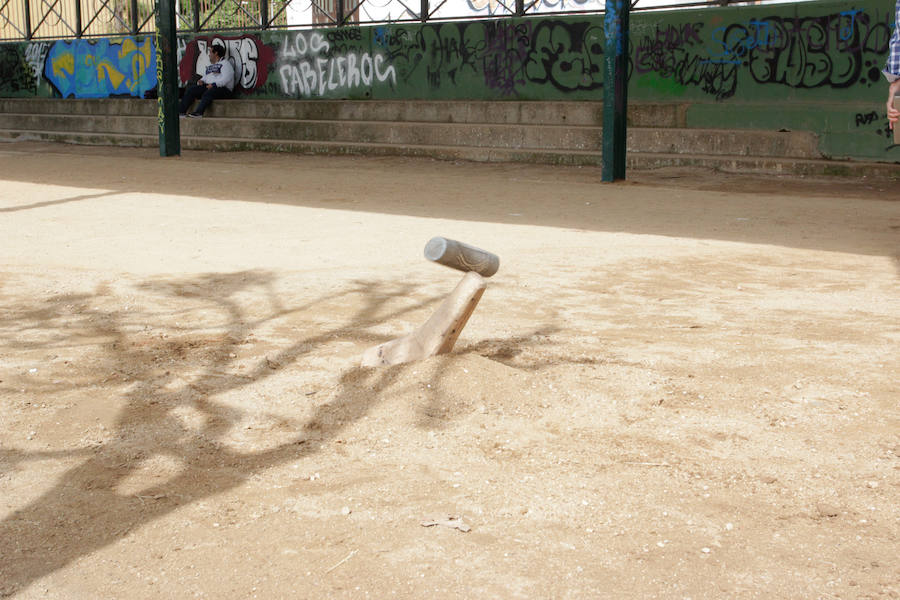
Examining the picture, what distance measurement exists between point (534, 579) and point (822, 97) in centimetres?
1163

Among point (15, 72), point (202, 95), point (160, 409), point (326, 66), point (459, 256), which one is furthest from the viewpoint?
point (15, 72)

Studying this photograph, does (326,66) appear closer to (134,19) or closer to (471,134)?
(471,134)

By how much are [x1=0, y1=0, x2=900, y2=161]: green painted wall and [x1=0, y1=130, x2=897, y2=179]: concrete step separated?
29.7 inches

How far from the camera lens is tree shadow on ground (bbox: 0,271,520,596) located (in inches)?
94.8

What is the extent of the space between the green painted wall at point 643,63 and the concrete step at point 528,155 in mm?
755

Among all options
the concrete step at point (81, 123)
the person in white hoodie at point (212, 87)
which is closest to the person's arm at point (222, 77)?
the person in white hoodie at point (212, 87)

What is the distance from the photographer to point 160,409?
329 centimetres

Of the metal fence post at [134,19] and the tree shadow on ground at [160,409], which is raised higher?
the metal fence post at [134,19]

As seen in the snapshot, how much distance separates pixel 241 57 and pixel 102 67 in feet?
13.5

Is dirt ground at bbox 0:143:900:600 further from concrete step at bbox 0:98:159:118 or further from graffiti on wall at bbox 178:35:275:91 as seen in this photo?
concrete step at bbox 0:98:159:118

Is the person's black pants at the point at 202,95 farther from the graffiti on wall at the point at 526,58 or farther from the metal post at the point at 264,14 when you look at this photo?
the metal post at the point at 264,14

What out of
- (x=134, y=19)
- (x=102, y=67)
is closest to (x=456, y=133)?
(x=134, y=19)

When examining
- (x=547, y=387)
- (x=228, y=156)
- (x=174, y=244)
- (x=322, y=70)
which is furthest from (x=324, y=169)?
(x=547, y=387)

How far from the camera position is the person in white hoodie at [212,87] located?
17734mm
